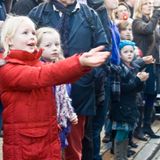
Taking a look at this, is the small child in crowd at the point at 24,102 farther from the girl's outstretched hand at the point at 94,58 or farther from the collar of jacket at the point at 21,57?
the girl's outstretched hand at the point at 94,58

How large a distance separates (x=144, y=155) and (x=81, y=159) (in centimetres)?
164

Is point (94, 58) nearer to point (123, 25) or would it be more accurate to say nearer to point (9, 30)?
point (9, 30)

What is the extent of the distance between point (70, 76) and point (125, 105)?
2744 millimetres

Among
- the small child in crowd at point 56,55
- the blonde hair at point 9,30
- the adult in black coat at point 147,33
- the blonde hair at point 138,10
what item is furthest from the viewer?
the blonde hair at point 138,10

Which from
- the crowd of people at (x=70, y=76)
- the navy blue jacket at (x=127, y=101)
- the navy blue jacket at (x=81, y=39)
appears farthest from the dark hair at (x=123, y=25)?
the navy blue jacket at (x=81, y=39)

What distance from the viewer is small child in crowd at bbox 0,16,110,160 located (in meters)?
3.52

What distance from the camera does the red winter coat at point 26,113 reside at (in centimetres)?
352

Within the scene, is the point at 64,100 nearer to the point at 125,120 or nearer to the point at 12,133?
the point at 12,133

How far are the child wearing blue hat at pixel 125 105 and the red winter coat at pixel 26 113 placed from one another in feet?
7.12

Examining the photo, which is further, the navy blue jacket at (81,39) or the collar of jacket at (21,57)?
the navy blue jacket at (81,39)

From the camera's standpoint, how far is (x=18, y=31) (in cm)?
369

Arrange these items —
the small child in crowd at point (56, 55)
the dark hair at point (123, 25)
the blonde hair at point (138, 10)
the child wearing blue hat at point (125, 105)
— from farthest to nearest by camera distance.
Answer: the blonde hair at point (138, 10) < the dark hair at point (123, 25) < the child wearing blue hat at point (125, 105) < the small child in crowd at point (56, 55)

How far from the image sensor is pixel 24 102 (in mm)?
3613

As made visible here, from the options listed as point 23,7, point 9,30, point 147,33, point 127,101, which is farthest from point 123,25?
point 9,30
